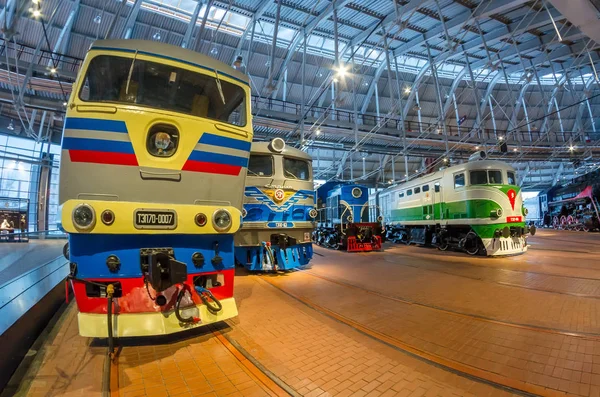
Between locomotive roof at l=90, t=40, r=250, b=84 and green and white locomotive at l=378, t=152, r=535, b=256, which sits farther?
green and white locomotive at l=378, t=152, r=535, b=256

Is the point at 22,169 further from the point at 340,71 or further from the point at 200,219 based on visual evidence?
the point at 200,219

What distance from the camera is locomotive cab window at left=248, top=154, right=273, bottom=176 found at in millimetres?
7035

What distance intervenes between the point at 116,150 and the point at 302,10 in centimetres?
1430

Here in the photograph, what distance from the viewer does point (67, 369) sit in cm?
249

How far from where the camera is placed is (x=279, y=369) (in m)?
2.52

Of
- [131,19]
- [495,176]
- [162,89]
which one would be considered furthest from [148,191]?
[131,19]

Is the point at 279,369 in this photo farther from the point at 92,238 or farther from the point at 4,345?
the point at 4,345

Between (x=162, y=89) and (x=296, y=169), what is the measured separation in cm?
478

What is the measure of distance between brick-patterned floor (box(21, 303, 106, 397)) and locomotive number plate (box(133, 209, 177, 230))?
1331 millimetres

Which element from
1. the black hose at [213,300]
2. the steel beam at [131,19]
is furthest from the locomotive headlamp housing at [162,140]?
the steel beam at [131,19]

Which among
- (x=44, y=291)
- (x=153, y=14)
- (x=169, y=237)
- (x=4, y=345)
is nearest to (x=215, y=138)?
(x=169, y=237)

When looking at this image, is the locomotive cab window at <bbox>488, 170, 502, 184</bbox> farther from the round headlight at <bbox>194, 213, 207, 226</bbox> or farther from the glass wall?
the glass wall

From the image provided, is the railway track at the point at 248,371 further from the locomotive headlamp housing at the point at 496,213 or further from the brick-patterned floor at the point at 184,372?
the locomotive headlamp housing at the point at 496,213

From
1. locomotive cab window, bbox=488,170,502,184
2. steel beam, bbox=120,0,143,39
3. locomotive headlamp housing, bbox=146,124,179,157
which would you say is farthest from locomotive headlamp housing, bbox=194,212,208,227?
steel beam, bbox=120,0,143,39
